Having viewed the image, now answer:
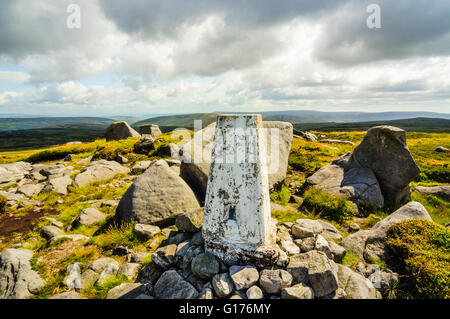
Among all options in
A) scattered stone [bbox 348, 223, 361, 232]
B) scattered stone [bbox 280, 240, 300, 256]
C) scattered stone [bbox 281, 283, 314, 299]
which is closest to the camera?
scattered stone [bbox 281, 283, 314, 299]

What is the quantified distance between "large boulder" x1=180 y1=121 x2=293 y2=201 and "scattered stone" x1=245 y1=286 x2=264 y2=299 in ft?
19.8

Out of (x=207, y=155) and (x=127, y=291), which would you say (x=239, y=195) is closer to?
(x=127, y=291)

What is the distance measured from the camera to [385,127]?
12945mm

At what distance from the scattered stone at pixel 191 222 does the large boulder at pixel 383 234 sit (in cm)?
566

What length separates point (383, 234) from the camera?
7465 millimetres

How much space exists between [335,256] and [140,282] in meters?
5.90

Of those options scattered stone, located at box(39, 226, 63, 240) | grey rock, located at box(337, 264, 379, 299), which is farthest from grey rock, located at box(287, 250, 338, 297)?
scattered stone, located at box(39, 226, 63, 240)

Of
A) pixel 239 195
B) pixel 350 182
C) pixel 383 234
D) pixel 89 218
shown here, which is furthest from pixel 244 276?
pixel 350 182

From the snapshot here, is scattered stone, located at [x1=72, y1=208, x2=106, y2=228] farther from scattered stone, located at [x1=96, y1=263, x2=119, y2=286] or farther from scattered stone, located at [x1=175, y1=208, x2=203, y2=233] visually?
scattered stone, located at [x1=175, y1=208, x2=203, y2=233]

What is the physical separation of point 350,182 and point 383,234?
5677 mm

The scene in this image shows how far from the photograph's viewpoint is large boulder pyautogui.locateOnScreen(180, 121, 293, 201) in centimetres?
1098

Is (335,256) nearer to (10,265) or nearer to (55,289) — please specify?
(55,289)
